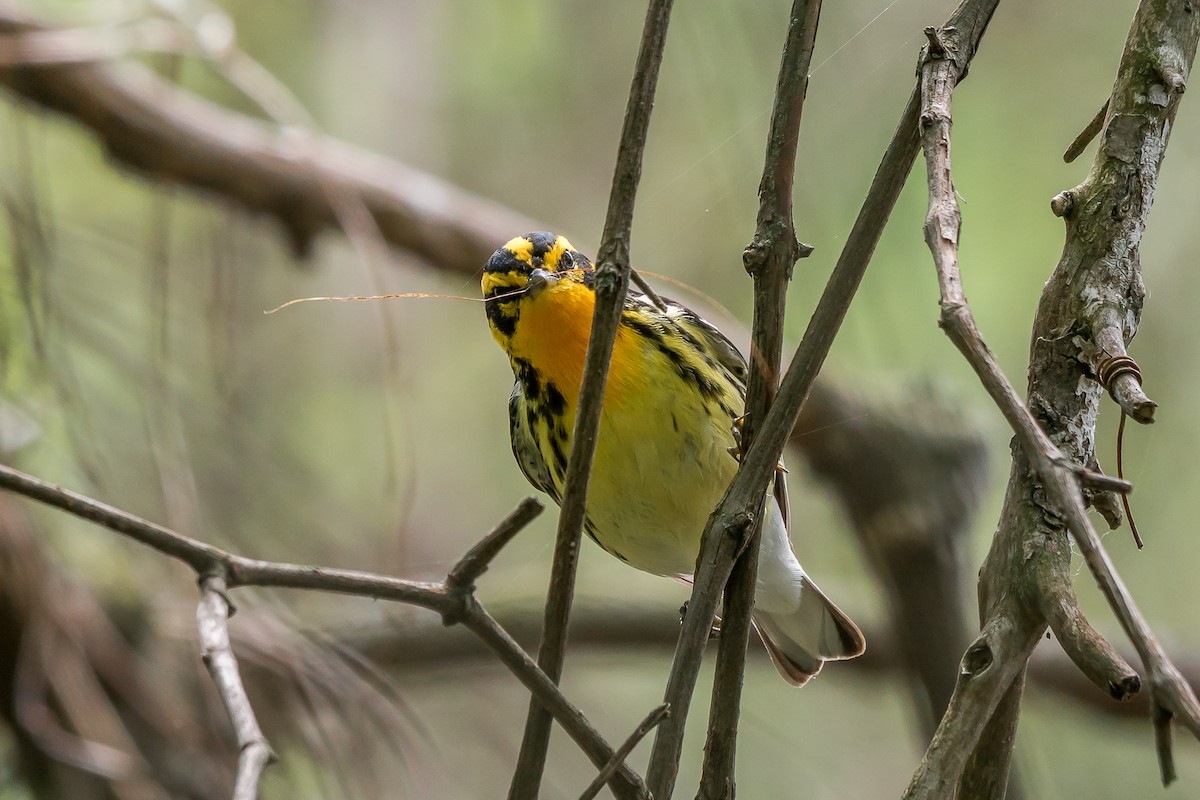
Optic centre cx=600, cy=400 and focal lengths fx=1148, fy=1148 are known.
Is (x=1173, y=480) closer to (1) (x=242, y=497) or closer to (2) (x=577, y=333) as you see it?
(2) (x=577, y=333)

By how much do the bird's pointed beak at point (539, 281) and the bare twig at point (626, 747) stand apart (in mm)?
1347

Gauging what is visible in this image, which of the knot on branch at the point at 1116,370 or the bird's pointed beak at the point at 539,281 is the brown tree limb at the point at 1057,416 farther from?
the bird's pointed beak at the point at 539,281

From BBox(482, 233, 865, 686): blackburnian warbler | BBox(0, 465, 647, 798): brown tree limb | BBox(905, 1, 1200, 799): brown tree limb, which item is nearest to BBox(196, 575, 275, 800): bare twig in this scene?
BBox(0, 465, 647, 798): brown tree limb

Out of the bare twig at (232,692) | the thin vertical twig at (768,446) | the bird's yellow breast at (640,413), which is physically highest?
the bird's yellow breast at (640,413)

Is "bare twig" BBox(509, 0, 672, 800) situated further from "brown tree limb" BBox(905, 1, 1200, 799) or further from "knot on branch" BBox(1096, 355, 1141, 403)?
"knot on branch" BBox(1096, 355, 1141, 403)

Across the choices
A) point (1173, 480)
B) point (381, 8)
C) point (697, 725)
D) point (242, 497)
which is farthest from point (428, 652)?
point (381, 8)

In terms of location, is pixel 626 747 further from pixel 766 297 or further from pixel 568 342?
pixel 568 342

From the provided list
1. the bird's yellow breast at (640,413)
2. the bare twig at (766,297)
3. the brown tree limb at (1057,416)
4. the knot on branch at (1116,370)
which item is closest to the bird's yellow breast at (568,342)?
the bird's yellow breast at (640,413)

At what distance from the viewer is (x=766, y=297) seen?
115 cm

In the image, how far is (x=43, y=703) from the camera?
2.64 meters

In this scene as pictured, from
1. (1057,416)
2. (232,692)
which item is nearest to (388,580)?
(232,692)

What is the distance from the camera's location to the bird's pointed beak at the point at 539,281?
90.7 inches

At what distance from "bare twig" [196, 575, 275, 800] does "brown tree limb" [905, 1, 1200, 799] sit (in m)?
0.54

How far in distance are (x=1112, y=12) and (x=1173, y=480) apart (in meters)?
1.68
